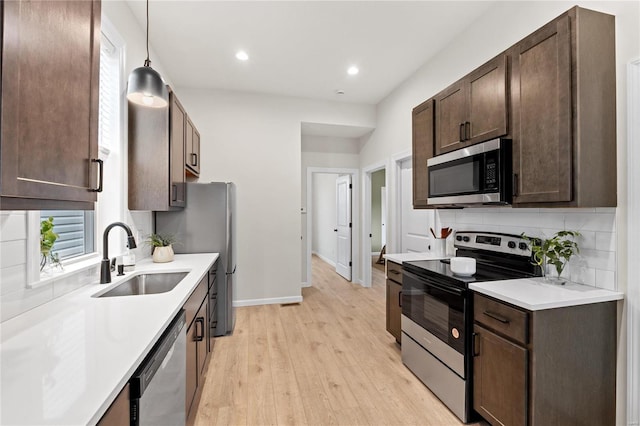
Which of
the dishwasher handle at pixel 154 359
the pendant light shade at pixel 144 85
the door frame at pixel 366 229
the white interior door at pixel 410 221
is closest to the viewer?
Answer: the dishwasher handle at pixel 154 359

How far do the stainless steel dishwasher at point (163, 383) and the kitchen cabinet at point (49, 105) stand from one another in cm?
66

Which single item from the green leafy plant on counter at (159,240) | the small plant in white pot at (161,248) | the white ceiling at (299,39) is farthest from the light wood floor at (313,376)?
the white ceiling at (299,39)

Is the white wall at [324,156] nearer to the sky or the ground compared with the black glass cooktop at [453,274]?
nearer to the sky

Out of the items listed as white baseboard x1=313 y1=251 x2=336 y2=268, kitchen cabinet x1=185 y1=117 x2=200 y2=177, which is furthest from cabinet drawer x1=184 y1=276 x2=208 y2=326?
white baseboard x1=313 y1=251 x2=336 y2=268

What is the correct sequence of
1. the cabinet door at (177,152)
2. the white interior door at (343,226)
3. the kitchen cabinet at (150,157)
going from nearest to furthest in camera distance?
1. the kitchen cabinet at (150,157)
2. the cabinet door at (177,152)
3. the white interior door at (343,226)

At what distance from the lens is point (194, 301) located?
1979 millimetres

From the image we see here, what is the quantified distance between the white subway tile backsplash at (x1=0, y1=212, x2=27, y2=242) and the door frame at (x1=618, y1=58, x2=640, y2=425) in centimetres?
298

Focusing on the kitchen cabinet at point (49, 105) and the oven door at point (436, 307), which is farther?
the oven door at point (436, 307)

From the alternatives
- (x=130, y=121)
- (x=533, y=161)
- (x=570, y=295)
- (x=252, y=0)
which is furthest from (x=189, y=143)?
(x=570, y=295)

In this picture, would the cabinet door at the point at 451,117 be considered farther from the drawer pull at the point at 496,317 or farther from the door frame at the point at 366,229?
the door frame at the point at 366,229

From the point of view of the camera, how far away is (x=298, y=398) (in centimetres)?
219

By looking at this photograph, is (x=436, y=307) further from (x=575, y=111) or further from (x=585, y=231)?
(x=575, y=111)

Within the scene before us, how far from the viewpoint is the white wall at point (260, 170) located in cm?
417

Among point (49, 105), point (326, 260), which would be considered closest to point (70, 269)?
point (49, 105)
